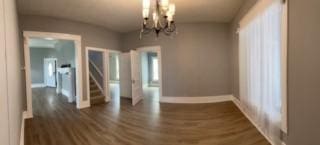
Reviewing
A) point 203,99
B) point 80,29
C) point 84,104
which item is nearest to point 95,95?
point 84,104

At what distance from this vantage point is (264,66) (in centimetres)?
325

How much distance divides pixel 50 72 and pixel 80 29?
8690 mm

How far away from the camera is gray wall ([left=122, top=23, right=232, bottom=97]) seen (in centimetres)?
644

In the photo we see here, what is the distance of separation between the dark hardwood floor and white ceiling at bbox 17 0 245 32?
268 centimetres

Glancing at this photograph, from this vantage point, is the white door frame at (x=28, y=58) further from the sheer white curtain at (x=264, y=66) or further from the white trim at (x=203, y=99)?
the sheer white curtain at (x=264, y=66)

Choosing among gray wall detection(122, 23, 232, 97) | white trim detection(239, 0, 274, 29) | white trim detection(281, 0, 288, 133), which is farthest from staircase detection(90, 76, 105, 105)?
white trim detection(281, 0, 288, 133)

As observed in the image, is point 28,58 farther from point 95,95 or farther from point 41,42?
point 41,42

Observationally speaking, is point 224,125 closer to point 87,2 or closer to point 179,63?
point 179,63

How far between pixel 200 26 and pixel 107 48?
11.1 feet

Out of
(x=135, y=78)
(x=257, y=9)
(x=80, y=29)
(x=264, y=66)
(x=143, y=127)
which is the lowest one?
(x=143, y=127)

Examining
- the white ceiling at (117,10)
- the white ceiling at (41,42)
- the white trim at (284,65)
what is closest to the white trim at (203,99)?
the white ceiling at (117,10)

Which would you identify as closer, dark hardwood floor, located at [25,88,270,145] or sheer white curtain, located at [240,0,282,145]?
sheer white curtain, located at [240,0,282,145]

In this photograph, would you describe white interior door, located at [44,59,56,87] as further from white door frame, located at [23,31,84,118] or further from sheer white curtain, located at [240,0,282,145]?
sheer white curtain, located at [240,0,282,145]

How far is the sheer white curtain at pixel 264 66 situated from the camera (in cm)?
Answer: 279
